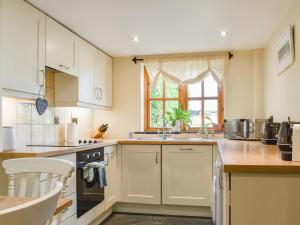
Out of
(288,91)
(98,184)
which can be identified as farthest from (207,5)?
(98,184)

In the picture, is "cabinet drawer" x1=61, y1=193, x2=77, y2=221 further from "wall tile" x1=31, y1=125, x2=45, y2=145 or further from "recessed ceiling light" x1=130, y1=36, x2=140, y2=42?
"recessed ceiling light" x1=130, y1=36, x2=140, y2=42

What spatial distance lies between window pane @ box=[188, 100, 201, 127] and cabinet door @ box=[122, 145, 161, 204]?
0.93 m

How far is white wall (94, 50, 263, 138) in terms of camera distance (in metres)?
3.76

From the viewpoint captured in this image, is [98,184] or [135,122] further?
[135,122]

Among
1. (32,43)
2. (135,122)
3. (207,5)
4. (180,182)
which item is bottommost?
(180,182)

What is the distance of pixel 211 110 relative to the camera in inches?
159

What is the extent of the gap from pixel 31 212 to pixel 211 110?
140 inches

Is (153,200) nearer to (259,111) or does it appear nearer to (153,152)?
(153,152)

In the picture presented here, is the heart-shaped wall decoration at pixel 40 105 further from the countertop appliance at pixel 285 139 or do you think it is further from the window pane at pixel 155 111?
the window pane at pixel 155 111

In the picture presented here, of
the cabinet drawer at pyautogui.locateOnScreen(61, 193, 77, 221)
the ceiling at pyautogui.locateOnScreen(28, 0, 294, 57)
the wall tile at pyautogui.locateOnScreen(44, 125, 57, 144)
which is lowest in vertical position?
the cabinet drawer at pyautogui.locateOnScreen(61, 193, 77, 221)

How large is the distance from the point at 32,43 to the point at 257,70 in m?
2.81

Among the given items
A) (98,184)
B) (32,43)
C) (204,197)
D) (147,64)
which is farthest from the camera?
(147,64)

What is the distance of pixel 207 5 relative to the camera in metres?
2.33

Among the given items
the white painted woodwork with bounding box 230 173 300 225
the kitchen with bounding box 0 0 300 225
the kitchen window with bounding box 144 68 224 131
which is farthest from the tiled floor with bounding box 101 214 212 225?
the white painted woodwork with bounding box 230 173 300 225
